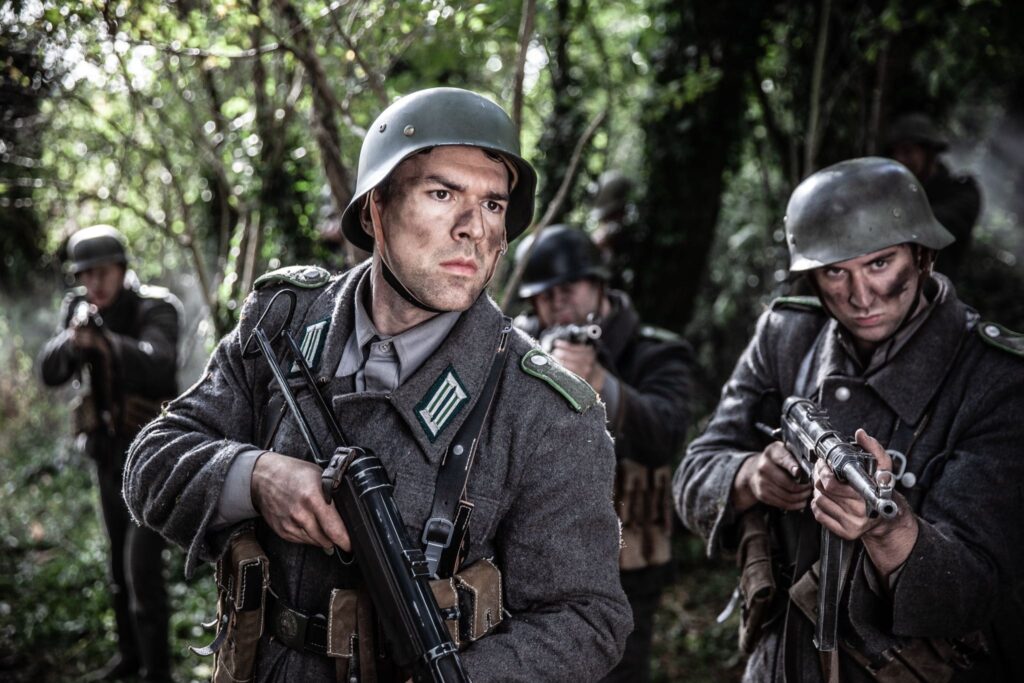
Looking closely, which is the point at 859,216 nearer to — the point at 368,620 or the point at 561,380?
the point at 561,380

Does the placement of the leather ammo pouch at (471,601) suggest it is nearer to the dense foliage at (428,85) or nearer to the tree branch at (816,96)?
the dense foliage at (428,85)

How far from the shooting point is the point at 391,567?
5.96ft

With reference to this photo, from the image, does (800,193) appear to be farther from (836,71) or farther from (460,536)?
(836,71)

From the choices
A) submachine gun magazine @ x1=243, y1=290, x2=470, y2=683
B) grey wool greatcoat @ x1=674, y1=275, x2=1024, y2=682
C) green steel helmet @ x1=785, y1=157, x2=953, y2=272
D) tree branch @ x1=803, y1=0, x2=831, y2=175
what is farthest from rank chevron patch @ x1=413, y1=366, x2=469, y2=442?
tree branch @ x1=803, y1=0, x2=831, y2=175

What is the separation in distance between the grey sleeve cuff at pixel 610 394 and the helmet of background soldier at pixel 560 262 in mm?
720

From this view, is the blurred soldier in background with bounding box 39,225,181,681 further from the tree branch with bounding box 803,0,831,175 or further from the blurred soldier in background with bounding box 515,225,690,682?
the tree branch with bounding box 803,0,831,175

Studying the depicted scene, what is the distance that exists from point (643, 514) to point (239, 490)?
93.0 inches

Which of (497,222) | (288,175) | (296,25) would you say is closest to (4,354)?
(288,175)

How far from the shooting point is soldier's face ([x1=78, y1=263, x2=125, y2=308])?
5.66 metres

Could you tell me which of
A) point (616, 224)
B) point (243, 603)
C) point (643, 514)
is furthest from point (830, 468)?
point (616, 224)

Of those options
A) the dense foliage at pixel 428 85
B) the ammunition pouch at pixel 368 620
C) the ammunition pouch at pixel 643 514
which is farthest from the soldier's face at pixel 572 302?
the ammunition pouch at pixel 368 620

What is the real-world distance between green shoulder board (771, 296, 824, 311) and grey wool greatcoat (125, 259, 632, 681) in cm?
116

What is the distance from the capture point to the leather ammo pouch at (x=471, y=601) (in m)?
Result: 1.91

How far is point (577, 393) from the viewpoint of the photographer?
2088 millimetres
